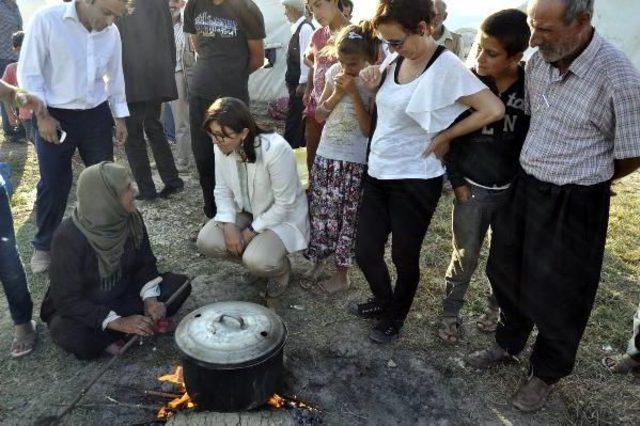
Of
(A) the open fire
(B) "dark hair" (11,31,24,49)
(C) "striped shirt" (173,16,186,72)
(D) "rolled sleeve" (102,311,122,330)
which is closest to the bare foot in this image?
(D) "rolled sleeve" (102,311,122,330)

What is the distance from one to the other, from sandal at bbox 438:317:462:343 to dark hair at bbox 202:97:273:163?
5.72ft

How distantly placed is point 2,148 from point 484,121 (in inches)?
277

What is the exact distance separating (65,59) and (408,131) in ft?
8.21

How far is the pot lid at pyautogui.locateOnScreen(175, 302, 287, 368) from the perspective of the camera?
2.15m

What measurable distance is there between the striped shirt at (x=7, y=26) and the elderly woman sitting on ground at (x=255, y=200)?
17.0 ft

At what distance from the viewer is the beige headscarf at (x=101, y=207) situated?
2619 mm

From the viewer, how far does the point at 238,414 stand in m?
2.30

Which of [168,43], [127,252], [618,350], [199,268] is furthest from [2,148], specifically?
[618,350]

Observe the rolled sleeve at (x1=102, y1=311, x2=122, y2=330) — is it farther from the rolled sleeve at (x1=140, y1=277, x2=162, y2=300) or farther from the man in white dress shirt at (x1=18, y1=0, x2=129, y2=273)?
the man in white dress shirt at (x1=18, y1=0, x2=129, y2=273)

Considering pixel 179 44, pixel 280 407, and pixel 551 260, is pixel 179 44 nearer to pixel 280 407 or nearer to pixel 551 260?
pixel 280 407

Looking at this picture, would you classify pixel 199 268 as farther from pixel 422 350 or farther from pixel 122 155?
pixel 122 155

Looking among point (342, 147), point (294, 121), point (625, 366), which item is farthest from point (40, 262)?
point (625, 366)

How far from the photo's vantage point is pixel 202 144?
13.9ft

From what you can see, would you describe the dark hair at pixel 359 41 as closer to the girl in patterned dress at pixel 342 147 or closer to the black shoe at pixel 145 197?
the girl in patterned dress at pixel 342 147
